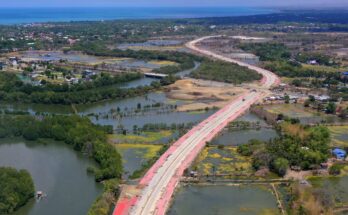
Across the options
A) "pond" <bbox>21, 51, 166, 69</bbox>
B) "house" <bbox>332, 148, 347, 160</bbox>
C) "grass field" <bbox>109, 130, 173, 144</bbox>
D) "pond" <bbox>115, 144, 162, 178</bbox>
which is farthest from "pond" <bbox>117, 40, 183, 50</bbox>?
"house" <bbox>332, 148, 347, 160</bbox>

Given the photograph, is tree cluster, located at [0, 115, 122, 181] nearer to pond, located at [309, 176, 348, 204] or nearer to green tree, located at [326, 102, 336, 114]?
pond, located at [309, 176, 348, 204]

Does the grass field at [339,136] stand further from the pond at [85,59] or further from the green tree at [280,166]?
the pond at [85,59]

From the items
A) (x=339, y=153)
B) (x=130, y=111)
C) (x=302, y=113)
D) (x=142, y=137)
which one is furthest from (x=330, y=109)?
(x=130, y=111)

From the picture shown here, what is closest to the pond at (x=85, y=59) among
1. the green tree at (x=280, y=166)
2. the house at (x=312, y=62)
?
the house at (x=312, y=62)

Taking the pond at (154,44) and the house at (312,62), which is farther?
the pond at (154,44)

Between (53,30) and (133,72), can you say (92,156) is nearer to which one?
(133,72)

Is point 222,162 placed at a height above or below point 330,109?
below

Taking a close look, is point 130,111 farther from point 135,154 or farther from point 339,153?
point 339,153
